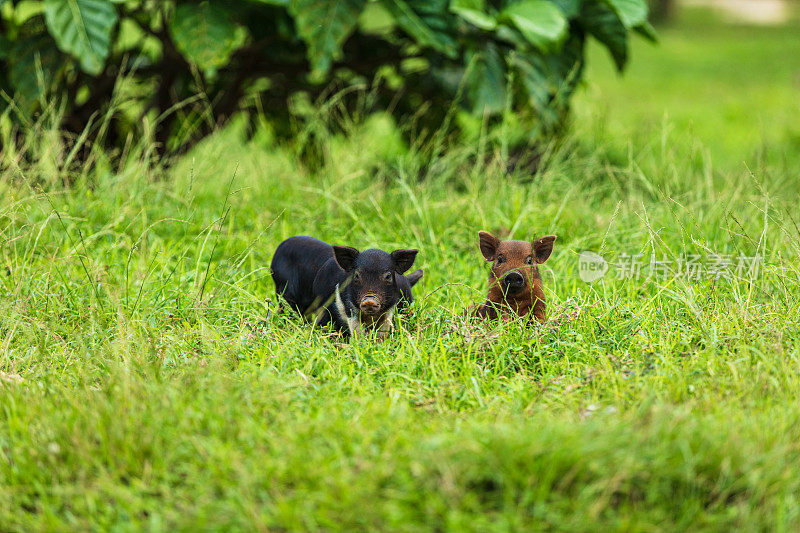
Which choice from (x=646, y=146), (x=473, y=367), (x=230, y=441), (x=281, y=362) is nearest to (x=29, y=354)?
(x=281, y=362)

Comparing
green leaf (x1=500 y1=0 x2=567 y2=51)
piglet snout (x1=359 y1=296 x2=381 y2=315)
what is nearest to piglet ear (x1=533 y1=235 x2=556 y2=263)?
piglet snout (x1=359 y1=296 x2=381 y2=315)

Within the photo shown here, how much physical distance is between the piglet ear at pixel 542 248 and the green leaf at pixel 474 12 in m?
1.84

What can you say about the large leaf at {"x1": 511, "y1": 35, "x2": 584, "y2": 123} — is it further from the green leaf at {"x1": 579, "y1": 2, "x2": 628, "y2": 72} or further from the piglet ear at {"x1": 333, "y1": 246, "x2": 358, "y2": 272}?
the piglet ear at {"x1": 333, "y1": 246, "x2": 358, "y2": 272}

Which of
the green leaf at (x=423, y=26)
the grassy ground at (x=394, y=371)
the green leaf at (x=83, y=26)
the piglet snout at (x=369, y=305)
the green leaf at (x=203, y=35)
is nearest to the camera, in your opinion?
the grassy ground at (x=394, y=371)

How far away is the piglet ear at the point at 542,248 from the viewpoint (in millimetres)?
3467

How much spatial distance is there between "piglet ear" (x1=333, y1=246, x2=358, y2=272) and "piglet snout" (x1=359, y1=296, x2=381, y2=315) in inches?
7.9

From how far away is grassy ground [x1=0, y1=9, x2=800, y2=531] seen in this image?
2379 millimetres

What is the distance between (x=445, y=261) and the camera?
427 cm

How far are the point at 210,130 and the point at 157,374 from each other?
11.3 feet

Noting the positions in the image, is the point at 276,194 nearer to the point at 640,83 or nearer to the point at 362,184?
the point at 362,184

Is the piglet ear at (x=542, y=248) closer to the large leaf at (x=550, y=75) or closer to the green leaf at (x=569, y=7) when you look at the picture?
the large leaf at (x=550, y=75)

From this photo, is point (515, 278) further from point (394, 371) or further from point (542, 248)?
point (394, 371)

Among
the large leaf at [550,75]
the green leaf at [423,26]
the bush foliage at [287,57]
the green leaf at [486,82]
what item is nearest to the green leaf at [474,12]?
the bush foliage at [287,57]

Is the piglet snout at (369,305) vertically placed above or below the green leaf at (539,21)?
below
